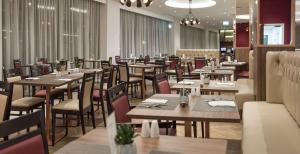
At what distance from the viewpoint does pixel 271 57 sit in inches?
178

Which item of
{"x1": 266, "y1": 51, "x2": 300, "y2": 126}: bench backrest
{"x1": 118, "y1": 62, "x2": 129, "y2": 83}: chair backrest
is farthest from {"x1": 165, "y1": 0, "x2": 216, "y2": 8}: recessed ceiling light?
{"x1": 266, "y1": 51, "x2": 300, "y2": 126}: bench backrest

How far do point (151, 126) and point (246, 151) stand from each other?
36.7 inches

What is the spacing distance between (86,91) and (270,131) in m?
2.53

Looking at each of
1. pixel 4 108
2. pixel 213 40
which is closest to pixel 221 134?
pixel 4 108

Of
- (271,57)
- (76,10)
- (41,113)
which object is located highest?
(76,10)

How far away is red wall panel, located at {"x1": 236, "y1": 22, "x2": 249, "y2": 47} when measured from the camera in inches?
501

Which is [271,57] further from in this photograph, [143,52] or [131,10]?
[143,52]

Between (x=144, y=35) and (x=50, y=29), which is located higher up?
(x=144, y=35)

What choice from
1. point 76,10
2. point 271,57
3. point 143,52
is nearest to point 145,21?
point 143,52

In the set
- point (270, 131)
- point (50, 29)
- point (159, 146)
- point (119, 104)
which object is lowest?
point (270, 131)

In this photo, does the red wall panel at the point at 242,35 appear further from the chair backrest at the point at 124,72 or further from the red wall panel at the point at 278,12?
the red wall panel at the point at 278,12

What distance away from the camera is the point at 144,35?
17.5m

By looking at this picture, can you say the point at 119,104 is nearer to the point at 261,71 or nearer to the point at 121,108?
the point at 121,108

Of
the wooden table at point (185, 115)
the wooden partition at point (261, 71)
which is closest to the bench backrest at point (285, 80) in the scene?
the wooden partition at point (261, 71)
